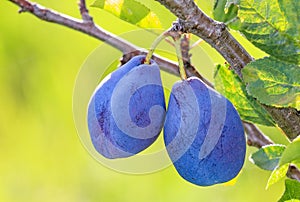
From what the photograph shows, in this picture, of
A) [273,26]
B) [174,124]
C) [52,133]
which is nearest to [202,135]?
[174,124]

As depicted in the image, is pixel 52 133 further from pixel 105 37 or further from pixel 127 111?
pixel 127 111

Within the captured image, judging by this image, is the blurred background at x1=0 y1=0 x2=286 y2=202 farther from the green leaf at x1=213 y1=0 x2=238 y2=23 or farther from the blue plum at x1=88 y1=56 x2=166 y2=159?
the blue plum at x1=88 y1=56 x2=166 y2=159

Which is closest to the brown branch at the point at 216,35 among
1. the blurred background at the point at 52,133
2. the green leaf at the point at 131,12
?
the green leaf at the point at 131,12

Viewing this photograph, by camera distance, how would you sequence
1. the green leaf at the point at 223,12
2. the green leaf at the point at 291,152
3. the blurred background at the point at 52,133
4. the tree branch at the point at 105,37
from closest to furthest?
the green leaf at the point at 291,152
the green leaf at the point at 223,12
the tree branch at the point at 105,37
the blurred background at the point at 52,133

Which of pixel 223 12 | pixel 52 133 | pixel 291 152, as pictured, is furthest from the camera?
pixel 52 133

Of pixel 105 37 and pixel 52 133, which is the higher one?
pixel 105 37

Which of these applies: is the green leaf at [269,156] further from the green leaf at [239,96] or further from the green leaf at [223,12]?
the green leaf at [223,12]

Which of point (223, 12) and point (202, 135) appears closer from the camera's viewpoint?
point (202, 135)

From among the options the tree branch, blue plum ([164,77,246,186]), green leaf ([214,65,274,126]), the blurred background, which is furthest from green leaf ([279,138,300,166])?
the blurred background
